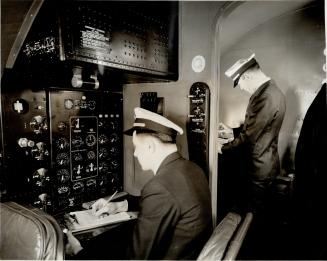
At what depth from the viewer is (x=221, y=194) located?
3074 mm

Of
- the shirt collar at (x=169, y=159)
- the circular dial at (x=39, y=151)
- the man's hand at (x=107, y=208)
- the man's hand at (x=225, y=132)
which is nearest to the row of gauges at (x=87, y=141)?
the circular dial at (x=39, y=151)

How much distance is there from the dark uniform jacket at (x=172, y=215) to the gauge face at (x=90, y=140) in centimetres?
90

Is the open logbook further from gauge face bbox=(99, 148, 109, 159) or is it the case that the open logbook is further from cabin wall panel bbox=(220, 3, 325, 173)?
cabin wall panel bbox=(220, 3, 325, 173)

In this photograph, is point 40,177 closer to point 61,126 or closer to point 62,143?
point 62,143

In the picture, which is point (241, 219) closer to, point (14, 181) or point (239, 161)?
point (14, 181)

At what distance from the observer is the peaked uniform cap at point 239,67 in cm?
308

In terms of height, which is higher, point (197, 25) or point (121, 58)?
point (197, 25)

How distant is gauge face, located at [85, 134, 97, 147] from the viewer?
7.40ft

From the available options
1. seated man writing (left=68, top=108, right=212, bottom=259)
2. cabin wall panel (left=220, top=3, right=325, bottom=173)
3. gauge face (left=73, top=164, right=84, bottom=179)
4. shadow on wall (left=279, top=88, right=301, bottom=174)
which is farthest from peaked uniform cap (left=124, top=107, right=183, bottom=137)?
shadow on wall (left=279, top=88, right=301, bottom=174)

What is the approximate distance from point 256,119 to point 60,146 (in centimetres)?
198

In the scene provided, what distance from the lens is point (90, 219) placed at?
1.89 m

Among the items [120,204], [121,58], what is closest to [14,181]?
[120,204]

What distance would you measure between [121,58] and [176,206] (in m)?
1.12

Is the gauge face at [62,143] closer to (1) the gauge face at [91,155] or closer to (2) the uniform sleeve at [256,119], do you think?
(1) the gauge face at [91,155]
